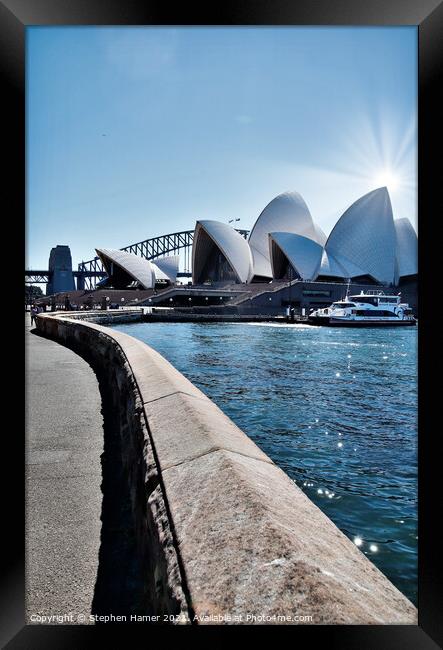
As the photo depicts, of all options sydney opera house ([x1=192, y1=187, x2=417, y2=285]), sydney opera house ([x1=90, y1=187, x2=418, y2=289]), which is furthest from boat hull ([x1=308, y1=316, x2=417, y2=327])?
sydney opera house ([x1=90, y1=187, x2=418, y2=289])

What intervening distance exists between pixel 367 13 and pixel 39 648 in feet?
7.78

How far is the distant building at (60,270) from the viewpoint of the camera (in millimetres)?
60062

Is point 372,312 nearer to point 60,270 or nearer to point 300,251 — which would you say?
point 300,251

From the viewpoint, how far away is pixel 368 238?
208ft

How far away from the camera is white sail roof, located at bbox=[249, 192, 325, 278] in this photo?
2726 inches

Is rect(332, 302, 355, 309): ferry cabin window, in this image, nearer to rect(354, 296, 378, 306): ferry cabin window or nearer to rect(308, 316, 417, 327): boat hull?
rect(354, 296, 378, 306): ferry cabin window

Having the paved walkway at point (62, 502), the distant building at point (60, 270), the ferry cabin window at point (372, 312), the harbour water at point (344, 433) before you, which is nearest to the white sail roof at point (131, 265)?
the distant building at point (60, 270)

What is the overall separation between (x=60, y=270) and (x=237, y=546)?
6482 centimetres

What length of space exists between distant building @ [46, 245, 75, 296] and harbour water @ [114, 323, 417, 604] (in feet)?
171

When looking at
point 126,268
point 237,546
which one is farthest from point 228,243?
point 237,546
